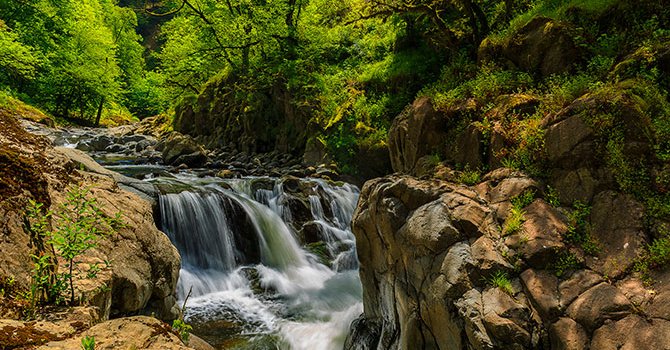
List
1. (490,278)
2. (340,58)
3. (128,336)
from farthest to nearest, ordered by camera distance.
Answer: (340,58) → (490,278) → (128,336)

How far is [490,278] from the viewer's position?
524cm

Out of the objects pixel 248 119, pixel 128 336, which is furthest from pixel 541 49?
pixel 248 119

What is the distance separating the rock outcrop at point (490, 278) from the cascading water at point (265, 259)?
231 centimetres

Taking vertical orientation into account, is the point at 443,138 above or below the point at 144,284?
above

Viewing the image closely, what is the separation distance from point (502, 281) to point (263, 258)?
8.59m

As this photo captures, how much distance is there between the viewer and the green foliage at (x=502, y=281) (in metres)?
5.02

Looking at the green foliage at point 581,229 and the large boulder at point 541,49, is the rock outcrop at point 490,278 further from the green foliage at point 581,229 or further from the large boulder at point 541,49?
the large boulder at point 541,49

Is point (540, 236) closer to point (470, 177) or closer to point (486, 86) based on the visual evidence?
point (470, 177)

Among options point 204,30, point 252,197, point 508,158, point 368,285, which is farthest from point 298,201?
point 204,30

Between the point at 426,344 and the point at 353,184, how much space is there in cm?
1195

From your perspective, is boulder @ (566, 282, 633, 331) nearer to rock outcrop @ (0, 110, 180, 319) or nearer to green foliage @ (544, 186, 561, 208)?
green foliage @ (544, 186, 561, 208)

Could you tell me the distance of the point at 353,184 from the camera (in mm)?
17328

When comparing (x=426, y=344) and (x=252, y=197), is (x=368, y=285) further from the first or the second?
(x=252, y=197)

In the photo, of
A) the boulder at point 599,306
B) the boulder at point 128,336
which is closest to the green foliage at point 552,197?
the boulder at point 599,306
